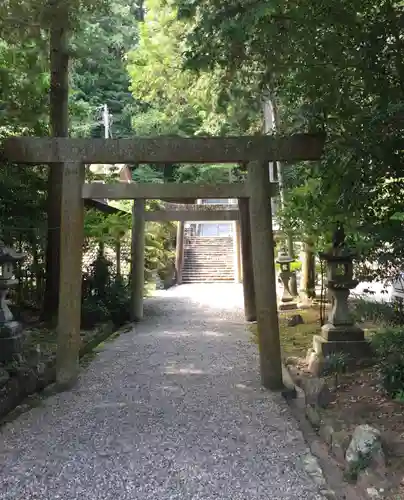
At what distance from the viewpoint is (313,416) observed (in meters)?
4.40

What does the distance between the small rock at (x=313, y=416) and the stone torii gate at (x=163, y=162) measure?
98cm

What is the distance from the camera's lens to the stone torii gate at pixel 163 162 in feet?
17.5

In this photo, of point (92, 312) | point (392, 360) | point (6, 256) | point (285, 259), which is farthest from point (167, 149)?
point (285, 259)

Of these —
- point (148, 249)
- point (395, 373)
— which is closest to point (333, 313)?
point (395, 373)

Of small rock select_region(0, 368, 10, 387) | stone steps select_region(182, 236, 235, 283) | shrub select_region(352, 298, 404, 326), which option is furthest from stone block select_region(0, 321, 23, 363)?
stone steps select_region(182, 236, 235, 283)

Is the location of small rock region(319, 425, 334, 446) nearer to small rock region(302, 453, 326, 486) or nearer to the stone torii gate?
small rock region(302, 453, 326, 486)

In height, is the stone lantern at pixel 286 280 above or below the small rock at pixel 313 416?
above

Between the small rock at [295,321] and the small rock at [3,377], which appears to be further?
the small rock at [295,321]

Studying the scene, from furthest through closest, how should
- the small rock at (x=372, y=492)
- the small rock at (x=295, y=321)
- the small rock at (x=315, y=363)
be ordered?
the small rock at (x=295, y=321)
the small rock at (x=315, y=363)
the small rock at (x=372, y=492)

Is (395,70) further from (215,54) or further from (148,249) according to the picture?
(148,249)

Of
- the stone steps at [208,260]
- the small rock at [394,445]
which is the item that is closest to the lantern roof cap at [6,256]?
the small rock at [394,445]

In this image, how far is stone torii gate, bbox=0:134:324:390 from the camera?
5.34 m

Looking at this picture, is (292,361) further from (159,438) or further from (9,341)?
(9,341)

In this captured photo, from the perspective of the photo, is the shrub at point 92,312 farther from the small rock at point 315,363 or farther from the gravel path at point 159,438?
the small rock at point 315,363
